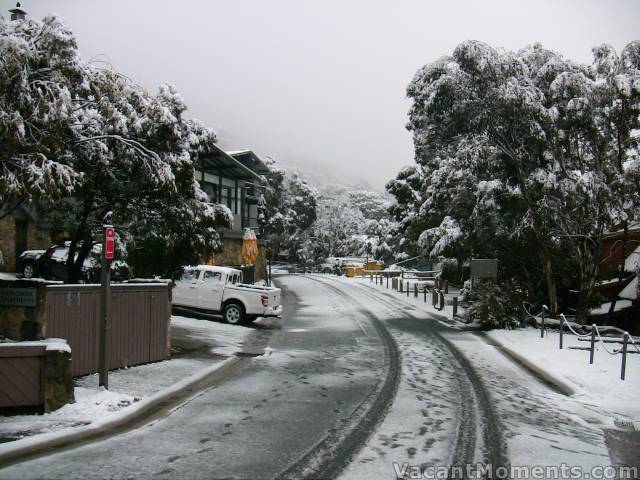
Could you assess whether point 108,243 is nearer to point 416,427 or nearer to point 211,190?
point 416,427

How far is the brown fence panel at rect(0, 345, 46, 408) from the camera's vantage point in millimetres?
7246

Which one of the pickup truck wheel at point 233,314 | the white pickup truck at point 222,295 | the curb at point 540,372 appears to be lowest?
the curb at point 540,372

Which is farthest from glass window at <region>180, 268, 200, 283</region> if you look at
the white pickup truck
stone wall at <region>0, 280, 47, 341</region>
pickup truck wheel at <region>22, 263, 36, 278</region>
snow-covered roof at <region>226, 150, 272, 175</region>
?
snow-covered roof at <region>226, 150, 272, 175</region>

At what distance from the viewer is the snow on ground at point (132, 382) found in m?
7.01

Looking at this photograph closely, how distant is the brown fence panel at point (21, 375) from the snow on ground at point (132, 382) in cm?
22

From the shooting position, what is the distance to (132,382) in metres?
9.61

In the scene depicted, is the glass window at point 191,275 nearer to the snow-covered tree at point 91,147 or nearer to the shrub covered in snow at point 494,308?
the snow-covered tree at point 91,147

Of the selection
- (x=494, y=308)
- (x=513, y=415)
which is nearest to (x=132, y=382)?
(x=513, y=415)

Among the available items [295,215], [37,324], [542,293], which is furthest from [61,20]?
[295,215]

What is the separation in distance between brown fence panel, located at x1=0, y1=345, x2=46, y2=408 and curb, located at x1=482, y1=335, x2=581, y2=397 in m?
8.35

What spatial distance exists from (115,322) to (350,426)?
17.0ft

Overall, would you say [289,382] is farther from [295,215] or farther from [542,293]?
[295,215]

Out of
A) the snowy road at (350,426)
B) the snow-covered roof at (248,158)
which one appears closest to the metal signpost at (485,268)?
the snowy road at (350,426)

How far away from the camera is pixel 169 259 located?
48.5 ft
